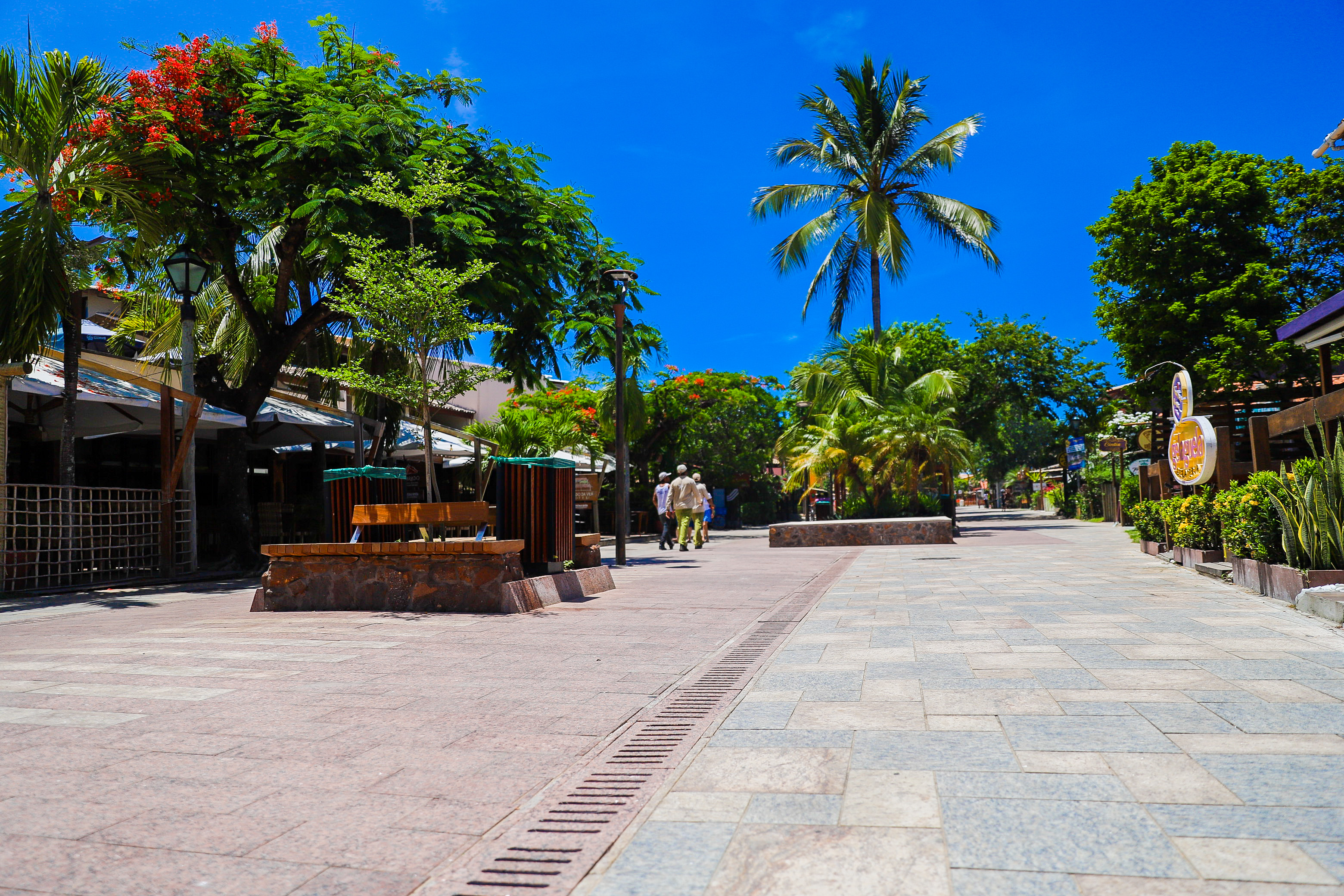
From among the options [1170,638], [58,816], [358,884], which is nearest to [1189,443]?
[1170,638]

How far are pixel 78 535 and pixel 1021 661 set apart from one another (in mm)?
12330

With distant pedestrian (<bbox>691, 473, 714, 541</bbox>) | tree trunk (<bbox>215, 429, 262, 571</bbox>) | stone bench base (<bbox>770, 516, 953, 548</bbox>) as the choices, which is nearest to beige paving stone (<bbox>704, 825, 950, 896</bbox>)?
tree trunk (<bbox>215, 429, 262, 571</bbox>)

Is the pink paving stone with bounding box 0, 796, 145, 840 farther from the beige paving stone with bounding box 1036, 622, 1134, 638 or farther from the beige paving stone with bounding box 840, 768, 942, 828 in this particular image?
the beige paving stone with bounding box 1036, 622, 1134, 638

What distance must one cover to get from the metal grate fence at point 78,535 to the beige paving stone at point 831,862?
11.7 m

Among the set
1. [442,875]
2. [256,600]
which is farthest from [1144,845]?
[256,600]

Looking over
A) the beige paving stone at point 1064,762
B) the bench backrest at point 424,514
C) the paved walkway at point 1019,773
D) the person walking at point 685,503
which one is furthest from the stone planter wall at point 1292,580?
the person walking at point 685,503

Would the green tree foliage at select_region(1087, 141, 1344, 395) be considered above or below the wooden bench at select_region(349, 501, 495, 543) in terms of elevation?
above

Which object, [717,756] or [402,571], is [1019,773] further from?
[402,571]

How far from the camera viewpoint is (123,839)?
282 cm

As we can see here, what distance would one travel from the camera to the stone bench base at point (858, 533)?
21453 mm

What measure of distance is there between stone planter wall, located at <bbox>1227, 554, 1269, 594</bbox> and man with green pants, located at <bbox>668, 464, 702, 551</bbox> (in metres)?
11.7

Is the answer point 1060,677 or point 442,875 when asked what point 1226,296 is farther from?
point 442,875

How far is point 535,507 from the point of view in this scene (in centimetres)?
959

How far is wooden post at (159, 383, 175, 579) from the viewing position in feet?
42.8
